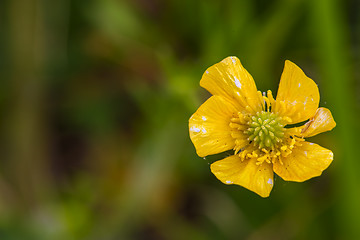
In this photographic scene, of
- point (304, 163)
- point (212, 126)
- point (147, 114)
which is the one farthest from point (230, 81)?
point (147, 114)

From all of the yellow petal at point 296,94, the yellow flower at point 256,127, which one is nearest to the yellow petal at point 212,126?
the yellow flower at point 256,127

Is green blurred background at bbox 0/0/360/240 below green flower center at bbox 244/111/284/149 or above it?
above

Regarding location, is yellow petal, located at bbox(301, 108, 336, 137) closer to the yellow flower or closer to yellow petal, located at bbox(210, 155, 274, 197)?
the yellow flower

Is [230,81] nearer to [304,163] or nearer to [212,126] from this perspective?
[212,126]

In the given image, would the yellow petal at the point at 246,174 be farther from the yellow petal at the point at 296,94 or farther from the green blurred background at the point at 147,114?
the green blurred background at the point at 147,114

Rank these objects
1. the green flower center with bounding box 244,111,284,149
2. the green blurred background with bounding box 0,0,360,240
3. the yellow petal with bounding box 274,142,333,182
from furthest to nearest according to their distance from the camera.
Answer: the green blurred background with bounding box 0,0,360,240, the green flower center with bounding box 244,111,284,149, the yellow petal with bounding box 274,142,333,182

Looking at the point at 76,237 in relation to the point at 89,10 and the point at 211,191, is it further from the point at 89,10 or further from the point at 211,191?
the point at 89,10

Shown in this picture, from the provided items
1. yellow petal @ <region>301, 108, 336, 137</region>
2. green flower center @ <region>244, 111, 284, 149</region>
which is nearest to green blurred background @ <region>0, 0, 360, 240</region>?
green flower center @ <region>244, 111, 284, 149</region>
